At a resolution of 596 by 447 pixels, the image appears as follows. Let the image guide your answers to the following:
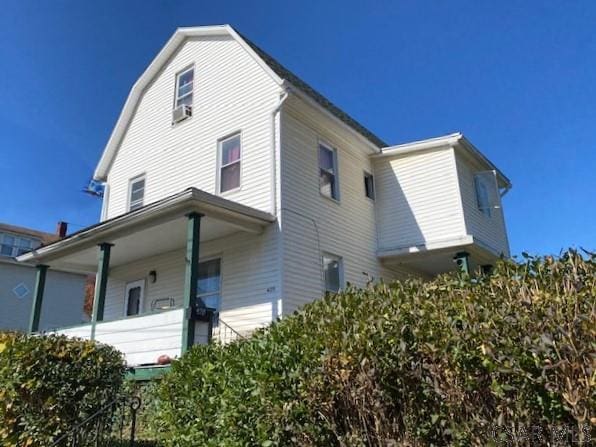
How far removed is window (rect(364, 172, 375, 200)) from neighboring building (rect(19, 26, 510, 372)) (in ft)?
0.20

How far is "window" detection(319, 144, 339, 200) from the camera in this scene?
11219 millimetres

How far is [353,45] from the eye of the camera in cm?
1325

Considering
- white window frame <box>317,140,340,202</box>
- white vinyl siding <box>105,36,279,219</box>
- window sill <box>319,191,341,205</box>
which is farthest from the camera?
white window frame <box>317,140,340,202</box>

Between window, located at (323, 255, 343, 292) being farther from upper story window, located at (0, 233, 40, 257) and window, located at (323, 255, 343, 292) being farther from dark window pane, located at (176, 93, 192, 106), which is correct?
upper story window, located at (0, 233, 40, 257)

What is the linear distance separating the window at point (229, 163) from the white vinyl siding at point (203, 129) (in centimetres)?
18

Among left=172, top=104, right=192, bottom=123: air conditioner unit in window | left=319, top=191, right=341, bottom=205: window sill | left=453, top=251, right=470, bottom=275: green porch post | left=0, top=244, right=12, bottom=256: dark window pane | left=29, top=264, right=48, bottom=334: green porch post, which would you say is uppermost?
left=172, top=104, right=192, bottom=123: air conditioner unit in window

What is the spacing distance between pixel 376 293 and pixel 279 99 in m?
7.60

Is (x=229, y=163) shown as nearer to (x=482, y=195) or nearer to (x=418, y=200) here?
(x=418, y=200)

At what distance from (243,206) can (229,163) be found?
2.40 metres

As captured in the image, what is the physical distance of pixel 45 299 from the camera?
22.8 metres

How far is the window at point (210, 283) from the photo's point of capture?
33.4ft

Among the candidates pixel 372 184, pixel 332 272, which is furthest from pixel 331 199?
pixel 372 184

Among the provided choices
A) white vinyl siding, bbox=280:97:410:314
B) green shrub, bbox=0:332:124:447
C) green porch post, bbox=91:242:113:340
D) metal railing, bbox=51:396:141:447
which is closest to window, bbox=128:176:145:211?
green porch post, bbox=91:242:113:340

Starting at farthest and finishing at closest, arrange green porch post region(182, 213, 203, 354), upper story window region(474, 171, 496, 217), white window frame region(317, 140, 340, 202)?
upper story window region(474, 171, 496, 217) → white window frame region(317, 140, 340, 202) → green porch post region(182, 213, 203, 354)
